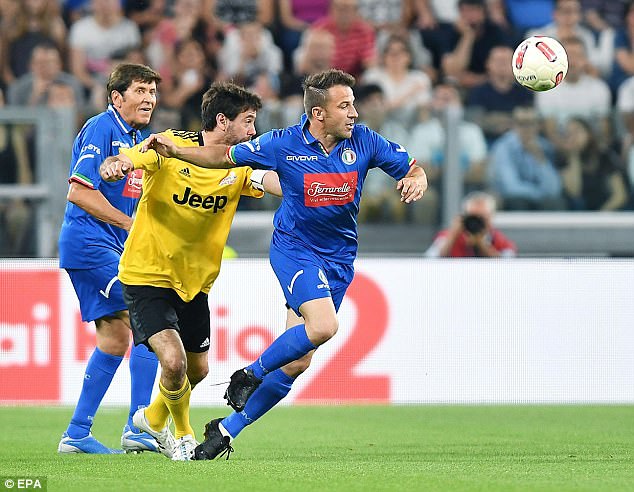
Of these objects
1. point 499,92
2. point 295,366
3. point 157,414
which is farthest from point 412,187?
point 499,92

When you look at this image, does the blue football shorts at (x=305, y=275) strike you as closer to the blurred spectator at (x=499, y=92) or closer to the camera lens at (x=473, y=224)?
the camera lens at (x=473, y=224)

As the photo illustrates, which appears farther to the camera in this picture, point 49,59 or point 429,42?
point 429,42

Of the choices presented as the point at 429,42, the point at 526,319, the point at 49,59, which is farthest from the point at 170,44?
the point at 526,319

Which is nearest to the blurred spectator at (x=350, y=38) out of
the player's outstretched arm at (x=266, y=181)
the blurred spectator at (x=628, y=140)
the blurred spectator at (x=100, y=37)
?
the blurred spectator at (x=100, y=37)

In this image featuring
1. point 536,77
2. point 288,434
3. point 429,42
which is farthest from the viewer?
point 429,42

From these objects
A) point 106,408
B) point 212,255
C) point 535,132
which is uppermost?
point 535,132

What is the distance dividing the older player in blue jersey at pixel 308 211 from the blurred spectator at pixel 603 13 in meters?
9.05

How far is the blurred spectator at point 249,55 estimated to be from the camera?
51.4ft

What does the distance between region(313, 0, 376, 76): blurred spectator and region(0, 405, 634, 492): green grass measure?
5.43 m

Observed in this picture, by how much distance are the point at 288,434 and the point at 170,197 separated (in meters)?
2.56

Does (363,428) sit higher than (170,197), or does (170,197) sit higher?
(170,197)

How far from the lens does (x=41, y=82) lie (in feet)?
49.1

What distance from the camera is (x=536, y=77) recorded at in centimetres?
883

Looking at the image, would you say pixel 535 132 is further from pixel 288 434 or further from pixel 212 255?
pixel 212 255
